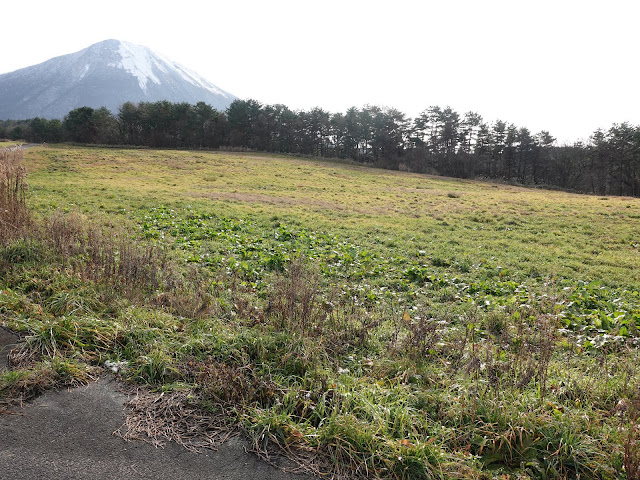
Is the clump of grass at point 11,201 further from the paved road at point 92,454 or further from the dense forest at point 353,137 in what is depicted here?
the dense forest at point 353,137

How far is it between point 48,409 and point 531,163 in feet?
272

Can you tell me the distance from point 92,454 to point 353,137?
8029 centimetres

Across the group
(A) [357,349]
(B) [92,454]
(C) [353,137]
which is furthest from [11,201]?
(C) [353,137]

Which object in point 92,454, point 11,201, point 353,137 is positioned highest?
point 353,137

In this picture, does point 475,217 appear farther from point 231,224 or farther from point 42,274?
point 42,274

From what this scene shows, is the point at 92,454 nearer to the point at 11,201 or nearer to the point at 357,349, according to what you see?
the point at 357,349

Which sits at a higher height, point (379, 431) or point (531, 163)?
point (531, 163)

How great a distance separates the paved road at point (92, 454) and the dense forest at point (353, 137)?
73049 mm

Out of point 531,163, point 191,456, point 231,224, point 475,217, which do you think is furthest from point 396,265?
point 531,163

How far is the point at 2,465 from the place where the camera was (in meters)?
2.81

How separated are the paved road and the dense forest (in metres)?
73.0

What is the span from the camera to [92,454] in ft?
9.81

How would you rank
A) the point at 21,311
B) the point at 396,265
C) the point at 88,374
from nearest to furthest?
the point at 88,374 < the point at 21,311 < the point at 396,265

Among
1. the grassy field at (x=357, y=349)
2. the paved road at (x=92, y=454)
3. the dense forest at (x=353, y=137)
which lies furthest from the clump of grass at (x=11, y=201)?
the dense forest at (x=353, y=137)
